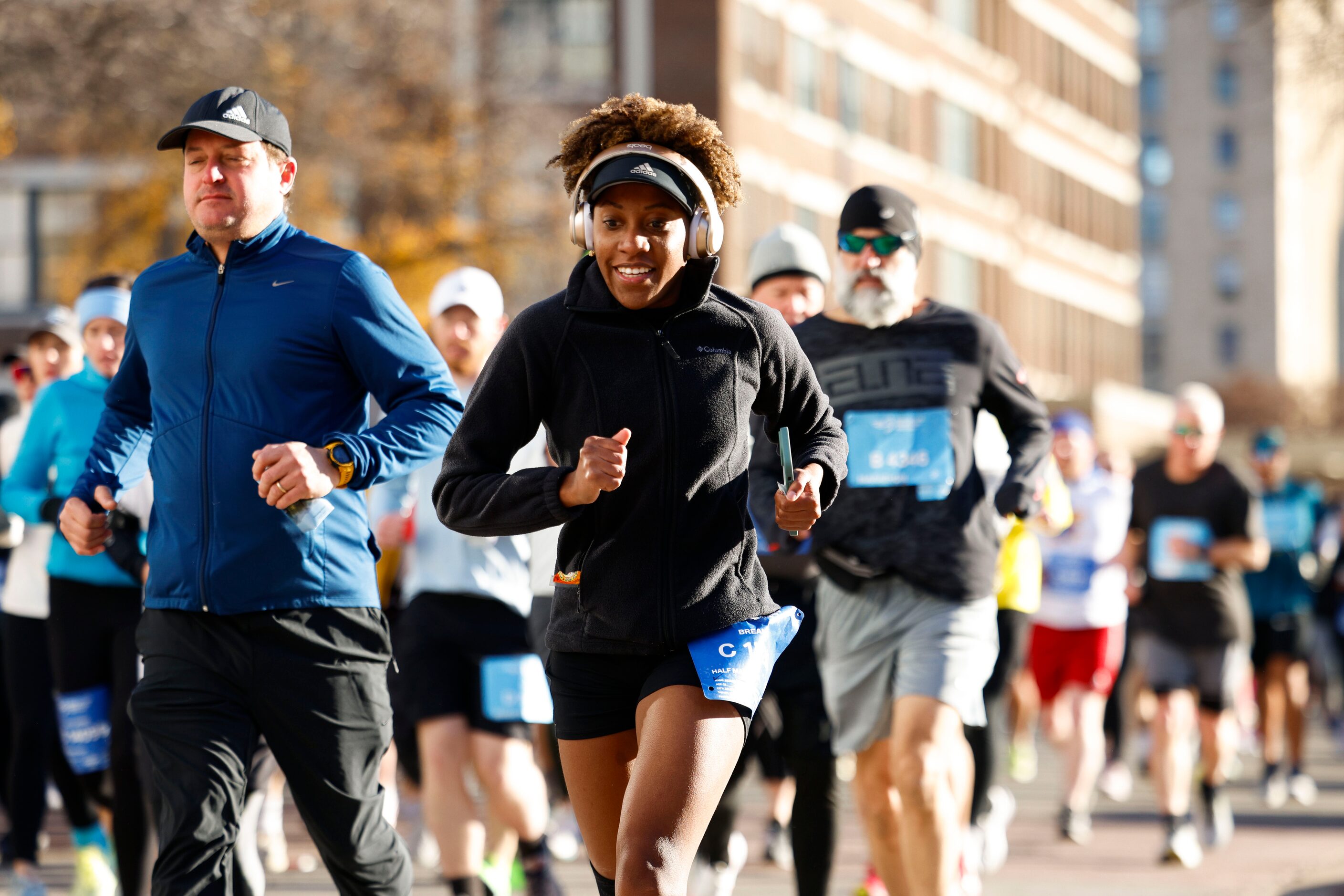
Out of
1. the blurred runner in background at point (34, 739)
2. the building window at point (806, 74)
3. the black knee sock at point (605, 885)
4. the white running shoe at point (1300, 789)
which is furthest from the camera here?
the building window at point (806, 74)

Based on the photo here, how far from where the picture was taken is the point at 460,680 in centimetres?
762

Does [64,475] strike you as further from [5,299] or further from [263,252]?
[5,299]

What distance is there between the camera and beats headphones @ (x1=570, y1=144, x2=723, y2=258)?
15.5ft

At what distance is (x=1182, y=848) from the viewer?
1015 cm

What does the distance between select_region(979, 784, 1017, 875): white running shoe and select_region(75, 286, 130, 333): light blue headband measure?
13.7ft

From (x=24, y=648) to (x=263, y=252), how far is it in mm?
3573

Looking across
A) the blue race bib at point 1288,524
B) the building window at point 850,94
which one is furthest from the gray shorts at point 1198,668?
the building window at point 850,94

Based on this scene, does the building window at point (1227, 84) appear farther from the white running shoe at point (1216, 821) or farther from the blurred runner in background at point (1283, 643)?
the white running shoe at point (1216, 821)

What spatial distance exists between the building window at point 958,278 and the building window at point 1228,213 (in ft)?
207

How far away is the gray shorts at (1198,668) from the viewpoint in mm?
10984

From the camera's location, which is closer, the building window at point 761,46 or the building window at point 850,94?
the building window at point 761,46

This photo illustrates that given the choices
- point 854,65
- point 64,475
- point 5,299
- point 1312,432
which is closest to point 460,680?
point 64,475

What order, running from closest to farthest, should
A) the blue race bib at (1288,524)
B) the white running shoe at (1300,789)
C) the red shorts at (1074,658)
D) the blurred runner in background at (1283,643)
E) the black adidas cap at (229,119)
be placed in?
the black adidas cap at (229,119), the red shorts at (1074,658), the white running shoe at (1300,789), the blurred runner in background at (1283,643), the blue race bib at (1288,524)

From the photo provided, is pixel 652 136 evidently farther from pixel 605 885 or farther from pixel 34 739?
pixel 34 739
